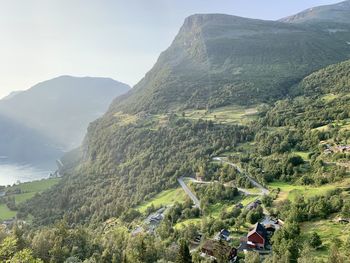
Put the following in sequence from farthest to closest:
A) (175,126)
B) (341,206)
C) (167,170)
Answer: (175,126), (167,170), (341,206)

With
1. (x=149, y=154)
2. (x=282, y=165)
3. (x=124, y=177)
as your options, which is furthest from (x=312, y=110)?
(x=124, y=177)

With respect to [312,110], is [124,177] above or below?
below

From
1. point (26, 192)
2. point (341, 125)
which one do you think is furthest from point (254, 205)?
point (26, 192)

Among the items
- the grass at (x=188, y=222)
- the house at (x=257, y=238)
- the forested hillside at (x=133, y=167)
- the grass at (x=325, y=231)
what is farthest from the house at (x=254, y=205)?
the forested hillside at (x=133, y=167)

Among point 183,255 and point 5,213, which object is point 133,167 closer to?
point 5,213

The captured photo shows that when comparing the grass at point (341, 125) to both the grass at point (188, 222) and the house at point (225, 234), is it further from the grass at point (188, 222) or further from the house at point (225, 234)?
the house at point (225, 234)

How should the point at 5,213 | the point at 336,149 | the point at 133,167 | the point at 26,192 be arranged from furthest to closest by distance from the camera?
the point at 26,192, the point at 133,167, the point at 5,213, the point at 336,149

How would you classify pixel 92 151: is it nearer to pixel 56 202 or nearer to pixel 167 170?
pixel 56 202
